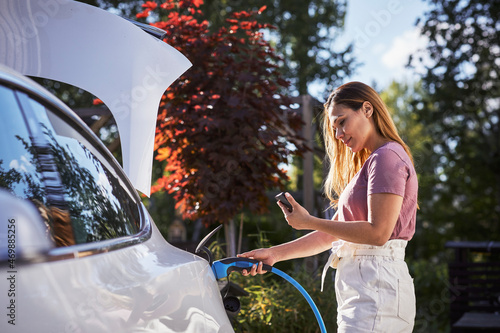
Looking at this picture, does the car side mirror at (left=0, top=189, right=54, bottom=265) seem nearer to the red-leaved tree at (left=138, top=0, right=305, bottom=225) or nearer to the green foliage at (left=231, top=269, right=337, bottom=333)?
the green foliage at (left=231, top=269, right=337, bottom=333)

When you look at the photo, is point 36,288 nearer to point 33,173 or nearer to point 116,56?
point 33,173

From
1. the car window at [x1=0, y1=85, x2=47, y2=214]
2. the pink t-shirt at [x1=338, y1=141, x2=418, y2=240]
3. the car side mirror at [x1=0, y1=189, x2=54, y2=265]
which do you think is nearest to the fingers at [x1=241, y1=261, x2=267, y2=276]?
the pink t-shirt at [x1=338, y1=141, x2=418, y2=240]

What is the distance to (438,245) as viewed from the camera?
19.6 m

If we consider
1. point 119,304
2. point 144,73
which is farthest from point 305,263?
point 119,304

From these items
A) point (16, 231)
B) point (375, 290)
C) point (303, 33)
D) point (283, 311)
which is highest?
point (303, 33)

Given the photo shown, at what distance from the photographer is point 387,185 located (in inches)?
81.8

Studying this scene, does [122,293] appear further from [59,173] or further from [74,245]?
[59,173]

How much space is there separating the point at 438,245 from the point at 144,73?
18.2 meters

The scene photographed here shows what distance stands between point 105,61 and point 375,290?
5.49ft

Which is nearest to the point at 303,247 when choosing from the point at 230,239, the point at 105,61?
the point at 105,61

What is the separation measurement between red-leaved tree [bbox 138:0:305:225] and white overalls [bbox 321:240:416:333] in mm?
3256

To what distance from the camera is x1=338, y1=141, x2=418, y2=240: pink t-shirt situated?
6.88 ft

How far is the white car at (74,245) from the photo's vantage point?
93 centimetres

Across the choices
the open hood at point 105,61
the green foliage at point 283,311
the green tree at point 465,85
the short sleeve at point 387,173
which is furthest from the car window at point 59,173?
the green tree at point 465,85
